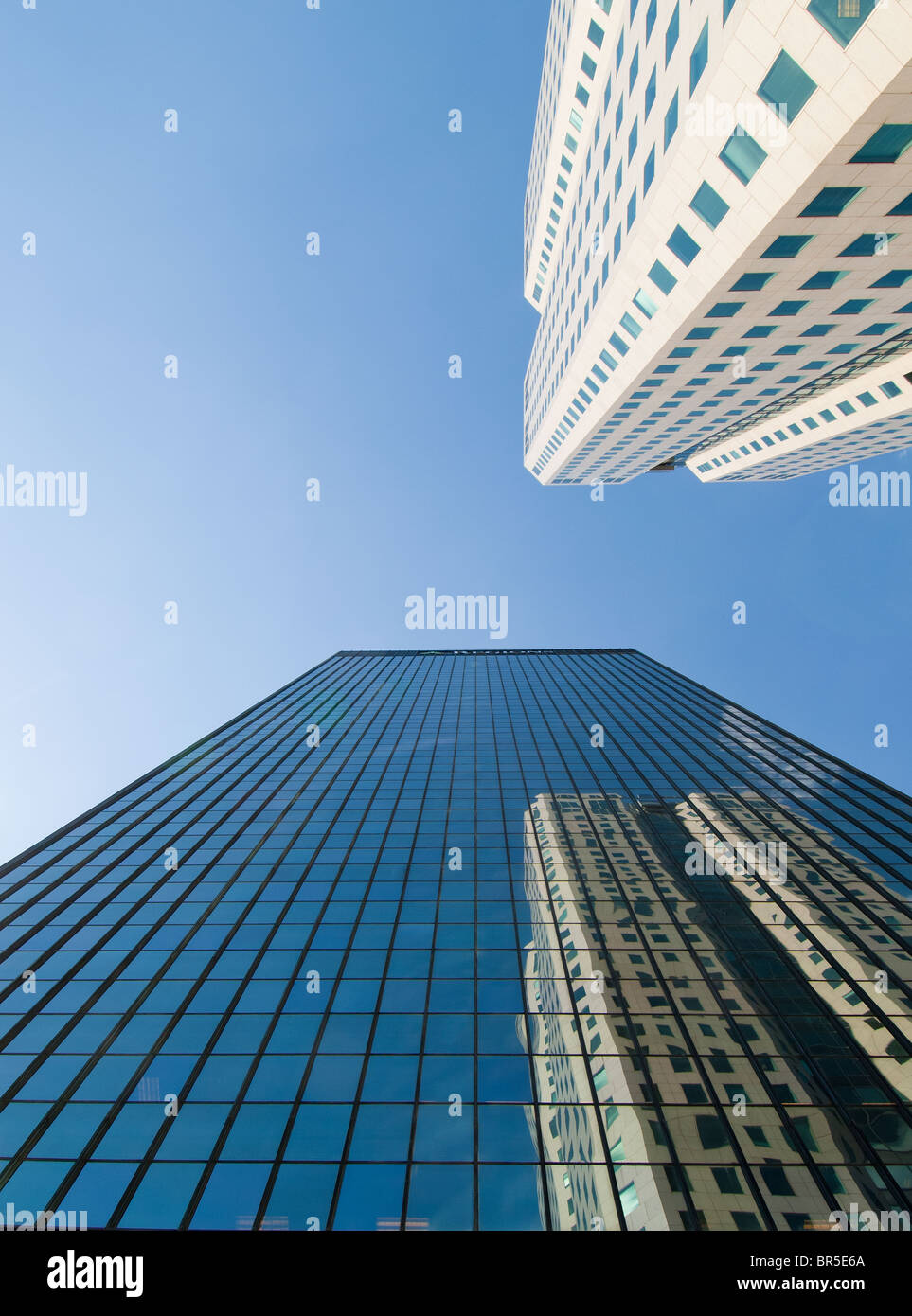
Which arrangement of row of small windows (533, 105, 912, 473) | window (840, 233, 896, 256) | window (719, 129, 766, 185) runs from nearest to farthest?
row of small windows (533, 105, 912, 473), window (719, 129, 766, 185), window (840, 233, 896, 256)

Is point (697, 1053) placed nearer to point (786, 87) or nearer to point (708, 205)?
point (786, 87)

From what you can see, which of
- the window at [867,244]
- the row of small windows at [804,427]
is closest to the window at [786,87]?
the window at [867,244]

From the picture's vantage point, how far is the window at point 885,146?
1611 cm

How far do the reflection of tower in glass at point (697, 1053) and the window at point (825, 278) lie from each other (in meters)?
26.5

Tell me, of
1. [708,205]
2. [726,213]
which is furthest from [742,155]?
[708,205]

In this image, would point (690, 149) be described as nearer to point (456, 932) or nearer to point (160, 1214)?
point (456, 932)

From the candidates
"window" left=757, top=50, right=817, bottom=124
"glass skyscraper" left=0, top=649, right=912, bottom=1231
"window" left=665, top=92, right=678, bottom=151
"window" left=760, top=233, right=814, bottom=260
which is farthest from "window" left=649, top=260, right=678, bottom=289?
"glass skyscraper" left=0, top=649, right=912, bottom=1231

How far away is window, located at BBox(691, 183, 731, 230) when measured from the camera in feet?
71.5

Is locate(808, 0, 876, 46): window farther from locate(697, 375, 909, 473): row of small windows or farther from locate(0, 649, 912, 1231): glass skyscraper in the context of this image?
locate(697, 375, 909, 473): row of small windows

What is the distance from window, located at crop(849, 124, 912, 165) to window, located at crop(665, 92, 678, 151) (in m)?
8.76

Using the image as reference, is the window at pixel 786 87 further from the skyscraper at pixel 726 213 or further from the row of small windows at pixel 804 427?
the row of small windows at pixel 804 427

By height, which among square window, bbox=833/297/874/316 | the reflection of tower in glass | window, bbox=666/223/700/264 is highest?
window, bbox=666/223/700/264

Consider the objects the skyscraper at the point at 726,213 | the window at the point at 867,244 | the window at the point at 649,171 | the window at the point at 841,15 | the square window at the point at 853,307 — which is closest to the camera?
the window at the point at 841,15

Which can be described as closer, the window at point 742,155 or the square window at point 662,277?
the window at point 742,155
